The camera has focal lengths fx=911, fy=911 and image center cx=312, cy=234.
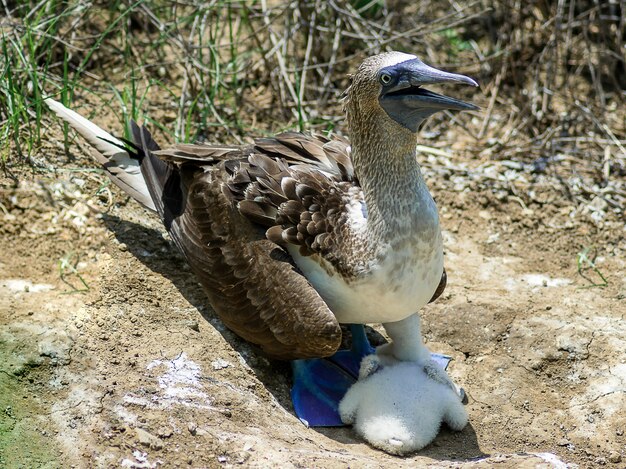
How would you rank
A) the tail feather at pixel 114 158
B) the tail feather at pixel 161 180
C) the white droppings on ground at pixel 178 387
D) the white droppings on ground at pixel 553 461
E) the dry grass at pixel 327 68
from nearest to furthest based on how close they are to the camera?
the white droppings on ground at pixel 553 461, the white droppings on ground at pixel 178 387, the tail feather at pixel 161 180, the tail feather at pixel 114 158, the dry grass at pixel 327 68

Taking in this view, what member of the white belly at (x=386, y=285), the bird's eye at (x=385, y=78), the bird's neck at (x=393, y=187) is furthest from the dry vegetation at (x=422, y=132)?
the bird's eye at (x=385, y=78)

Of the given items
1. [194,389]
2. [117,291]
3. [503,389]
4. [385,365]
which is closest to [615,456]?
[503,389]

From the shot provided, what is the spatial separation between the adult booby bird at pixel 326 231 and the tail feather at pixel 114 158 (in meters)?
0.34

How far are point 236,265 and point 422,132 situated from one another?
304 centimetres

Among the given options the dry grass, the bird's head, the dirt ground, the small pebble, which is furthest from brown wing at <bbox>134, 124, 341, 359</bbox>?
the dry grass

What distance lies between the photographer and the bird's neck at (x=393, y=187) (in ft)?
14.8

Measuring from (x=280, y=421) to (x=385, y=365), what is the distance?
2.19 feet

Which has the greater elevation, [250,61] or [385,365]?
[250,61]

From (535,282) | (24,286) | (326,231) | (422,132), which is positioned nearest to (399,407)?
(326,231)

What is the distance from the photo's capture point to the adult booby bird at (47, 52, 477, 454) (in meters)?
4.52

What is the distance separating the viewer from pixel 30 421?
4312 mm

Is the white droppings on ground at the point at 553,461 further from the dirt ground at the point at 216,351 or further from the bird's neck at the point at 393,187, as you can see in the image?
the bird's neck at the point at 393,187

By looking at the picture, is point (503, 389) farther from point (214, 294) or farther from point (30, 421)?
point (30, 421)

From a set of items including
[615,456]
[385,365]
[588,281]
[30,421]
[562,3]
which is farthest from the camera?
[562,3]
